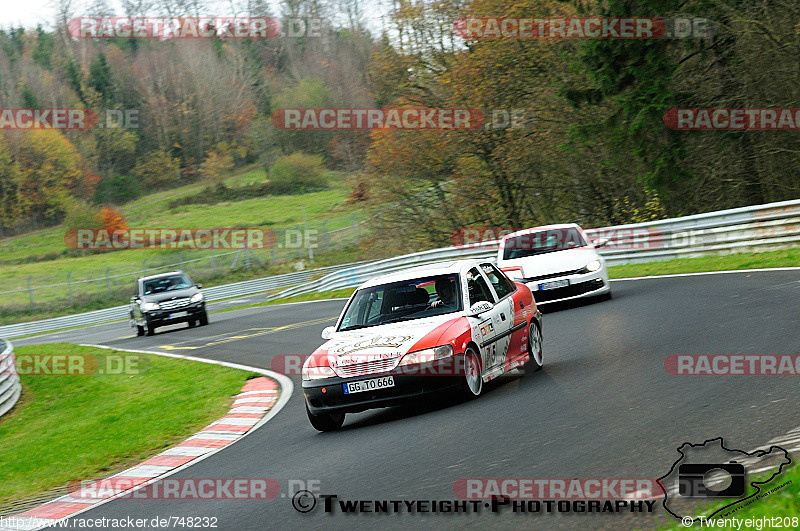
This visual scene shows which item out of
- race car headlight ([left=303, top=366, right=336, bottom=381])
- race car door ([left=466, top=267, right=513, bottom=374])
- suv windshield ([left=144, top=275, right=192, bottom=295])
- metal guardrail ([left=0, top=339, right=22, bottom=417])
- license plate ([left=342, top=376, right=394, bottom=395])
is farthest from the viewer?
suv windshield ([left=144, top=275, right=192, bottom=295])

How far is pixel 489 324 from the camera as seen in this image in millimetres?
10352

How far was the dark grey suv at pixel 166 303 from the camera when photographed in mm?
28188

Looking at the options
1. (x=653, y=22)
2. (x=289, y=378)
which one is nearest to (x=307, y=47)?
(x=653, y=22)

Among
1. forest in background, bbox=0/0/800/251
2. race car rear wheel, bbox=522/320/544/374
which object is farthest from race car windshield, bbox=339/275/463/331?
forest in background, bbox=0/0/800/251

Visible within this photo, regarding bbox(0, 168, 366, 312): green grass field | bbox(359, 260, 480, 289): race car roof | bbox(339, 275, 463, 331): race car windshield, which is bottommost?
bbox(0, 168, 366, 312): green grass field

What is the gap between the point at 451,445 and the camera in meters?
7.87

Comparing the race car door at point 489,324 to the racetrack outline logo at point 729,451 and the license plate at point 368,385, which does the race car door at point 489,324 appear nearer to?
the license plate at point 368,385

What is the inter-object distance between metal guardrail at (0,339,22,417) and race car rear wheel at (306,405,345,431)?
784 cm

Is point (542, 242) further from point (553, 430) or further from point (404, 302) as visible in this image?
point (553, 430)

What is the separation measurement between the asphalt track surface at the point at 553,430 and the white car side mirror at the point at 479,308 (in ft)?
2.89

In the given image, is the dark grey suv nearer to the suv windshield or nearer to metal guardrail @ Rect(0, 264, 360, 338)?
the suv windshield

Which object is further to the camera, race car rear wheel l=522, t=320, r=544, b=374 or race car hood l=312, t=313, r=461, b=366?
race car rear wheel l=522, t=320, r=544, b=374

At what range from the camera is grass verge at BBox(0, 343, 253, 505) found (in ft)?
35.3

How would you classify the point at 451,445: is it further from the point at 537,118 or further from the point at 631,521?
the point at 537,118
